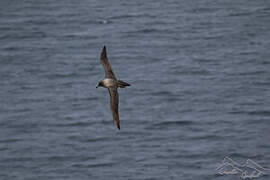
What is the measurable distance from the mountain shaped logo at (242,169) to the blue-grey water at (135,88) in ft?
1.91

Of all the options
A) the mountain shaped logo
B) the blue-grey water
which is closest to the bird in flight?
the mountain shaped logo

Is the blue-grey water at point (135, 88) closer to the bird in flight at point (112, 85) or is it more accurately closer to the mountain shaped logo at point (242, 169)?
the mountain shaped logo at point (242, 169)

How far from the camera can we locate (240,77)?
72.6 meters

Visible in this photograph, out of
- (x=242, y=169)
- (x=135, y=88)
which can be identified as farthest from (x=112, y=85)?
(x=135, y=88)

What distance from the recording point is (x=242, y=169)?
52.9 metres

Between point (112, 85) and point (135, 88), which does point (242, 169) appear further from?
point (112, 85)

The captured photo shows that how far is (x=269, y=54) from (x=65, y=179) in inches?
1340

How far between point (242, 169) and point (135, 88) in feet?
69.7

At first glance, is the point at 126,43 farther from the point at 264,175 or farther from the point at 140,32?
the point at 264,175

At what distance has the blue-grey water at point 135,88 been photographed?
55562mm

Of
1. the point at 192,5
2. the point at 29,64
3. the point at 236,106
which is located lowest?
the point at 236,106

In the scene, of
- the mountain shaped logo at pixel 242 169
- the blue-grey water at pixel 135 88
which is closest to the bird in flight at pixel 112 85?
the mountain shaped logo at pixel 242 169

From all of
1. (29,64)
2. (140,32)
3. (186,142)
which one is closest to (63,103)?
(29,64)

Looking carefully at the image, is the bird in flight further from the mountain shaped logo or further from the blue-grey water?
the blue-grey water
